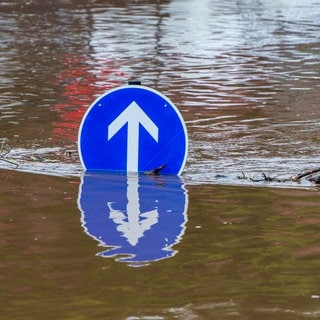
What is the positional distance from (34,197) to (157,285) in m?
2.69

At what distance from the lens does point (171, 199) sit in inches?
337

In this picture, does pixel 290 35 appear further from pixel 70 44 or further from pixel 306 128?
pixel 306 128

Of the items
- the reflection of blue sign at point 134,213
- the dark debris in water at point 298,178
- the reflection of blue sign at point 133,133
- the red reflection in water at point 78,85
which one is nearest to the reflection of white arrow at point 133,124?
the reflection of blue sign at point 133,133

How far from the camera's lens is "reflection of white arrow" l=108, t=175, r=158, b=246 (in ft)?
24.3

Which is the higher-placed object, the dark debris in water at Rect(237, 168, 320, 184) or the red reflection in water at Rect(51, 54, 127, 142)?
the dark debris in water at Rect(237, 168, 320, 184)

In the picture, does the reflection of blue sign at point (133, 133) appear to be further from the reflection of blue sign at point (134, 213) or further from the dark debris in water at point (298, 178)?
the dark debris in water at point (298, 178)

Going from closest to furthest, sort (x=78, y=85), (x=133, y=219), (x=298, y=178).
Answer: (x=133, y=219) → (x=298, y=178) → (x=78, y=85)

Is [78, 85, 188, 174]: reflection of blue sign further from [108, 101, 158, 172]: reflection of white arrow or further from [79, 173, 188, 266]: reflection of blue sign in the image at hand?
[79, 173, 188, 266]: reflection of blue sign

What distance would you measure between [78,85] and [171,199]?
23.1 ft

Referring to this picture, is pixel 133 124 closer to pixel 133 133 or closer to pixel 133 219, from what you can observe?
pixel 133 133

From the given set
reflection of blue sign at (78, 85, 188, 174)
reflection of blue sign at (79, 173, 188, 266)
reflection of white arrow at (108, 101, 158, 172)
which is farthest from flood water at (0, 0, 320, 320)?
reflection of white arrow at (108, 101, 158, 172)

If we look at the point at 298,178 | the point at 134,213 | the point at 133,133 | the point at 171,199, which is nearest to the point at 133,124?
the point at 133,133

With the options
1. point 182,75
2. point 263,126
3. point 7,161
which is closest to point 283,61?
point 182,75

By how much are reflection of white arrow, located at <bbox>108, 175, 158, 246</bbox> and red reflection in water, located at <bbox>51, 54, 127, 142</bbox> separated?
3027 millimetres
